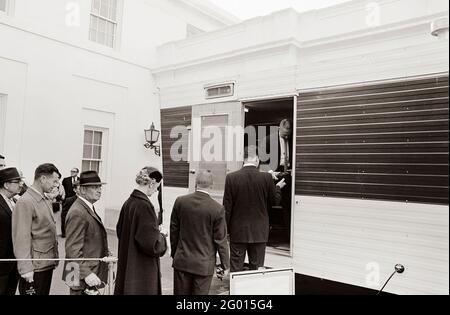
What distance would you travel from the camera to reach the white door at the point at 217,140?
486 centimetres

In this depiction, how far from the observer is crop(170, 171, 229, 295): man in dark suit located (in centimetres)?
310

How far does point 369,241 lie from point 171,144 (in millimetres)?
3065

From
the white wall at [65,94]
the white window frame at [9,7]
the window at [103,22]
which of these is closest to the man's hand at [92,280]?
the white wall at [65,94]

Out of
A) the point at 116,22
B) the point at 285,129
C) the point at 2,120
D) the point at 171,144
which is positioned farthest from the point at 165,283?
the point at 116,22

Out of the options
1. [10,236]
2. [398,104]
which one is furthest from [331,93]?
[10,236]

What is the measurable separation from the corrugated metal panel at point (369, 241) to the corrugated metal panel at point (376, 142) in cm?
12

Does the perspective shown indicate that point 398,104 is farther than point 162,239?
Yes

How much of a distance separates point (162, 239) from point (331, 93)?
2.32m

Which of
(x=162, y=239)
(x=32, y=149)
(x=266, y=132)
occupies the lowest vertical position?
(x=162, y=239)

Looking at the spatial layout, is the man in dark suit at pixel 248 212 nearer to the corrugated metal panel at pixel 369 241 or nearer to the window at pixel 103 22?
the corrugated metal panel at pixel 369 241

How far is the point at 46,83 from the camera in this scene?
6645 mm

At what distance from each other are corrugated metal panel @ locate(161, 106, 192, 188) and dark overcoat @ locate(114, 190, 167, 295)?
242 centimetres

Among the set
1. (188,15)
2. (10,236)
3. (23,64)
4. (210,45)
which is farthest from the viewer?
(188,15)
